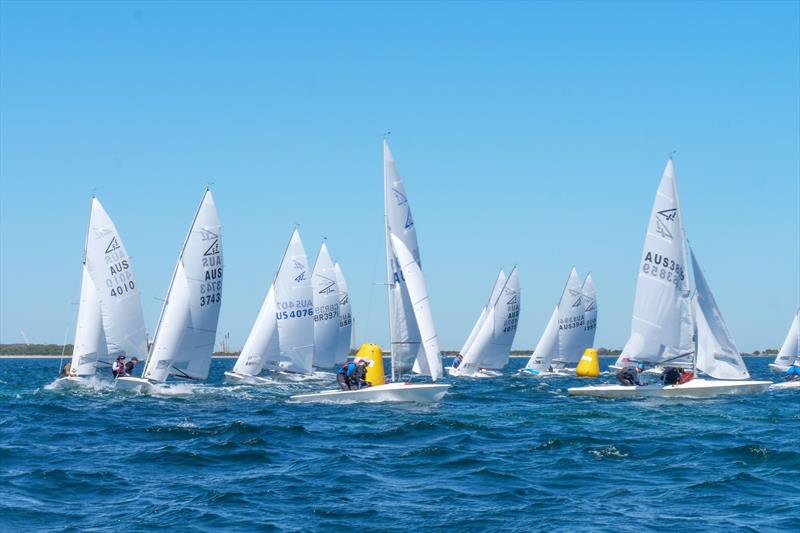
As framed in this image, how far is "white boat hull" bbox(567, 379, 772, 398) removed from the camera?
34875 millimetres

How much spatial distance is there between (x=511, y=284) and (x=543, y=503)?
4891cm

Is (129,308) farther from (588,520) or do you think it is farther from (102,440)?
(588,520)

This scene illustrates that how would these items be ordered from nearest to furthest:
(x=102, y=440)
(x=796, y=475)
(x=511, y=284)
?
1. (x=796, y=475)
2. (x=102, y=440)
3. (x=511, y=284)

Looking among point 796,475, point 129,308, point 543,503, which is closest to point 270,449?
point 543,503

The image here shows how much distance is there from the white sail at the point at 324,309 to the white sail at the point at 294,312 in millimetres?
5172

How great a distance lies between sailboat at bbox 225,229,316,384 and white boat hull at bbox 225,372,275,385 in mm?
388

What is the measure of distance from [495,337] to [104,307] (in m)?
31.0

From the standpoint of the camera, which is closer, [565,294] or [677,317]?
[677,317]

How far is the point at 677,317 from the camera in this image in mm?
36906

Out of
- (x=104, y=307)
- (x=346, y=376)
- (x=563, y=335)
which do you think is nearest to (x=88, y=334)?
(x=104, y=307)

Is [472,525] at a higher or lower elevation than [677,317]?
lower

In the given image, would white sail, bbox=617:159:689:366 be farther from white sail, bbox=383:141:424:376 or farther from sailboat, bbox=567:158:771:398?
white sail, bbox=383:141:424:376

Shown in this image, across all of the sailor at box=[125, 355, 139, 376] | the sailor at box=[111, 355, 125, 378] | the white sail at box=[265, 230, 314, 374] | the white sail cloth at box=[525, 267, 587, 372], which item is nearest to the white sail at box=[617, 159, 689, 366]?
the white sail at box=[265, 230, 314, 374]

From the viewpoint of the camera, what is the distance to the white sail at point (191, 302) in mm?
36344
